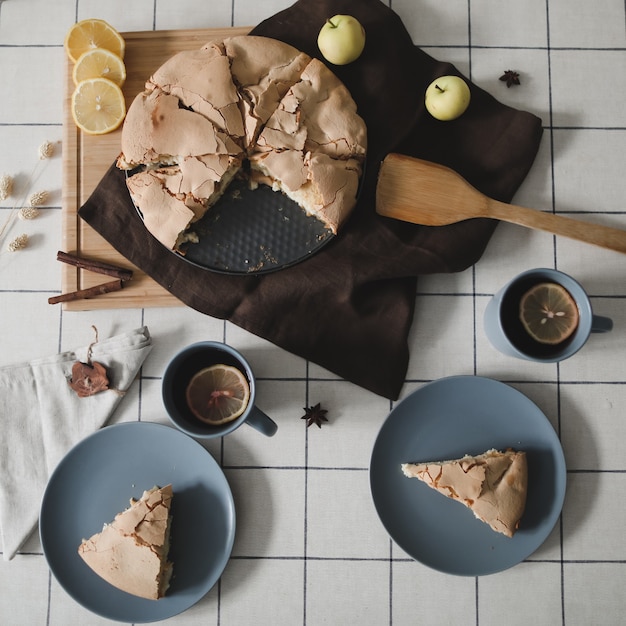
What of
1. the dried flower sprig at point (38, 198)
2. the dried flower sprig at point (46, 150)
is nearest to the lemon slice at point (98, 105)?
the dried flower sprig at point (46, 150)

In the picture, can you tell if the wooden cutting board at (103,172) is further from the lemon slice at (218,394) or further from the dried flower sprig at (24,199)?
the lemon slice at (218,394)

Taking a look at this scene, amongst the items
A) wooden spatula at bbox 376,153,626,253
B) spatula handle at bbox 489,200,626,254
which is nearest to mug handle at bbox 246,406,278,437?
wooden spatula at bbox 376,153,626,253

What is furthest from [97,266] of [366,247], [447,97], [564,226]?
[564,226]

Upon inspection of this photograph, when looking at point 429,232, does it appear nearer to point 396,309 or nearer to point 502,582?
point 396,309

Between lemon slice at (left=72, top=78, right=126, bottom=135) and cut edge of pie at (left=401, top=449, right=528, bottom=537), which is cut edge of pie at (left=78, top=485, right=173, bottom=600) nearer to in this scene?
cut edge of pie at (left=401, top=449, right=528, bottom=537)

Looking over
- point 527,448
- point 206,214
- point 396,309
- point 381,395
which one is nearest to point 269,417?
point 381,395

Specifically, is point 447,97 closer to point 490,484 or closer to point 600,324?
point 600,324
